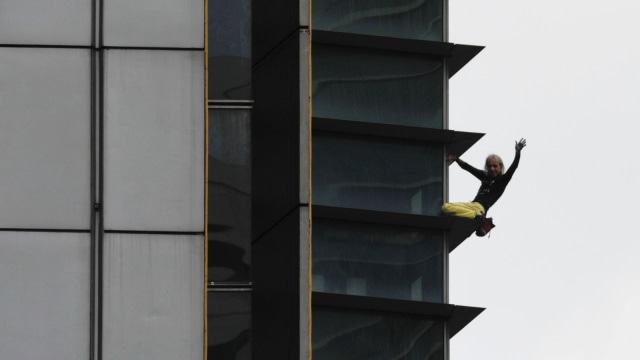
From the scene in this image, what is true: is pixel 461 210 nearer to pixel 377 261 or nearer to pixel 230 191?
pixel 377 261

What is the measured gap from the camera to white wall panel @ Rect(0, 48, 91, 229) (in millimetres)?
29594

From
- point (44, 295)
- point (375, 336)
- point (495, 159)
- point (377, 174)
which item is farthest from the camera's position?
point (495, 159)

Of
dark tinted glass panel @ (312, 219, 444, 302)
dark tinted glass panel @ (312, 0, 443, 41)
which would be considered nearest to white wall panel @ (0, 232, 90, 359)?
dark tinted glass panel @ (312, 219, 444, 302)

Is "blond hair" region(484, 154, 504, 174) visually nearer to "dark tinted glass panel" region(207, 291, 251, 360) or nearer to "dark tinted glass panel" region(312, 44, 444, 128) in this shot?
"dark tinted glass panel" region(312, 44, 444, 128)

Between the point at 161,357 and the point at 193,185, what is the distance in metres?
2.10

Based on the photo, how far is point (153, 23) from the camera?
100 ft

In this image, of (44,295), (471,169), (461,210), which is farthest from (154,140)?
(471,169)

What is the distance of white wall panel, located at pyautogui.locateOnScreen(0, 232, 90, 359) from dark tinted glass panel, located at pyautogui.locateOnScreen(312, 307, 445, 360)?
1049cm

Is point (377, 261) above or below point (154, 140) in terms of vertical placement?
below

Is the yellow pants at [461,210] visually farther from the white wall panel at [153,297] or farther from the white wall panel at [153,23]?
the white wall panel at [153,297]

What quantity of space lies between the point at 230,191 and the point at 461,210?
8.06 m

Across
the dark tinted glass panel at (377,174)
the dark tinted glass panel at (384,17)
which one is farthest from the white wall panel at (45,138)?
the dark tinted glass panel at (384,17)

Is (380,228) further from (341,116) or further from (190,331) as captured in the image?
(190,331)

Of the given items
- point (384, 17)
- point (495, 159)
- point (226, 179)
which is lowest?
point (226, 179)
